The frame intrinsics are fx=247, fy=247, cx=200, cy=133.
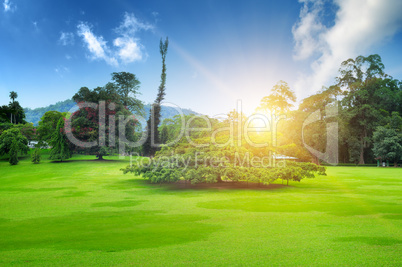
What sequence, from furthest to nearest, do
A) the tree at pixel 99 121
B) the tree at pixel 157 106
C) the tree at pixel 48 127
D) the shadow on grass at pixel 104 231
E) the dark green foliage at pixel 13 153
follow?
the tree at pixel 157 106 → the tree at pixel 48 127 → the tree at pixel 99 121 → the dark green foliage at pixel 13 153 → the shadow on grass at pixel 104 231

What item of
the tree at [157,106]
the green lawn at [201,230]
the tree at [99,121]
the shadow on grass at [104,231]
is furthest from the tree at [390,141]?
the shadow on grass at [104,231]

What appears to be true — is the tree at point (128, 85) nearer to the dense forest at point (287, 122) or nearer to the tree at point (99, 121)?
the dense forest at point (287, 122)

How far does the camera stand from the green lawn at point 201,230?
448 centimetres

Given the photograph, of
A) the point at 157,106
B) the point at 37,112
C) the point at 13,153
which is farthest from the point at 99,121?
the point at 37,112

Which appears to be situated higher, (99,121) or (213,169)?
(99,121)

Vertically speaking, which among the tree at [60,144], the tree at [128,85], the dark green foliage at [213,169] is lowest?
the dark green foliage at [213,169]

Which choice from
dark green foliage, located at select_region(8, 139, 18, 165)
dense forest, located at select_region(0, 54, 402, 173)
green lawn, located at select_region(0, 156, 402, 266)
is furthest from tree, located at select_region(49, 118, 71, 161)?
green lawn, located at select_region(0, 156, 402, 266)

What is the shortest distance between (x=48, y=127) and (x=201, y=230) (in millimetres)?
33699

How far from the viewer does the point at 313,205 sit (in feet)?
29.8

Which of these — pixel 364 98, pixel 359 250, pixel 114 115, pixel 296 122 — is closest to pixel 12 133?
pixel 114 115

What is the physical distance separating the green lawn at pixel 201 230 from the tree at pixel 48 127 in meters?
25.2

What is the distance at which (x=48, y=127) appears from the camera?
32.8 m

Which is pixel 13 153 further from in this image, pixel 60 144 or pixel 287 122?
pixel 287 122

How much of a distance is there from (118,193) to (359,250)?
9.88m
